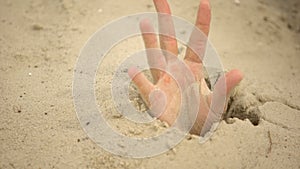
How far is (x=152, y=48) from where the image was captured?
1596 millimetres

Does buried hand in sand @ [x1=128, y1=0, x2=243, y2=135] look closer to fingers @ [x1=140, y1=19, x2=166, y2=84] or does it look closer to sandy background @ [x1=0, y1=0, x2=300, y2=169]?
fingers @ [x1=140, y1=19, x2=166, y2=84]

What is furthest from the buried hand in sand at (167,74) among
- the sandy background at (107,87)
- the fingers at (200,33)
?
the sandy background at (107,87)

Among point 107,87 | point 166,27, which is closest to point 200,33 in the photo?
point 166,27

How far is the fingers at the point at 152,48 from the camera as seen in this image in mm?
1579

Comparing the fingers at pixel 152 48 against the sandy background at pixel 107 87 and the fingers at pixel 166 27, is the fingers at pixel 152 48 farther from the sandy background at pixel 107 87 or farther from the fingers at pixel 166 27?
the sandy background at pixel 107 87

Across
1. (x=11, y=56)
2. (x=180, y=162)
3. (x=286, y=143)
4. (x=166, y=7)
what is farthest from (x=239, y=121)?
(x=11, y=56)

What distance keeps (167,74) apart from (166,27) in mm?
234

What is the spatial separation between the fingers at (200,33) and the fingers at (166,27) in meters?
0.09

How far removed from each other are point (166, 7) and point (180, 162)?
2.44ft

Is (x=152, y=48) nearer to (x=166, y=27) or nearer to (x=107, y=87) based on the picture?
(x=166, y=27)

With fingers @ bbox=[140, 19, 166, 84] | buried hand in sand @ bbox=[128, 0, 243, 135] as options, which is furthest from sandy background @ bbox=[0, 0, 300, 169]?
fingers @ bbox=[140, 19, 166, 84]

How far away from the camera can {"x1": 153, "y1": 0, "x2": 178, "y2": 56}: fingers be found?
1.58m

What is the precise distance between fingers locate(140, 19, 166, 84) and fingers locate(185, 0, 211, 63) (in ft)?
0.47

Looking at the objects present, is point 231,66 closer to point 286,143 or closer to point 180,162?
point 286,143
